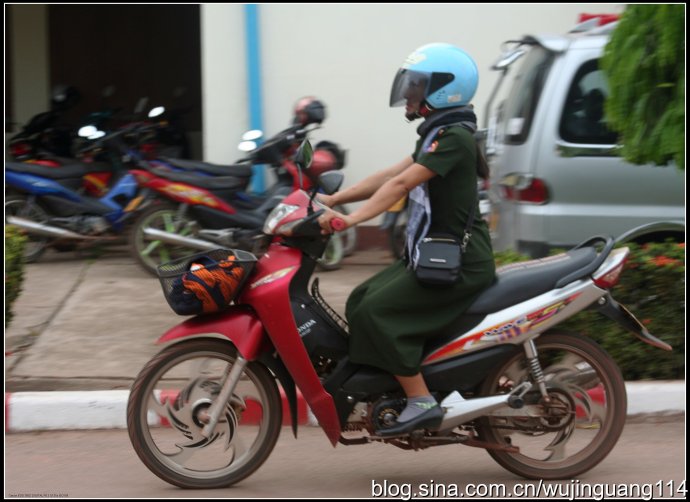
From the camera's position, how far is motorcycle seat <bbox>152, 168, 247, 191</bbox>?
823 cm

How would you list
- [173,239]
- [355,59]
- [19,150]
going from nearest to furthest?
[173,239] < [355,59] < [19,150]

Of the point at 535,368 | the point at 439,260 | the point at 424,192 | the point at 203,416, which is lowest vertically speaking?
the point at 203,416

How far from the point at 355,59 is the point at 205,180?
1910 millimetres

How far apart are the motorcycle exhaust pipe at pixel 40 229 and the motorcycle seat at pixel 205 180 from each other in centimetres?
96

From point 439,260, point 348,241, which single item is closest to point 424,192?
point 439,260

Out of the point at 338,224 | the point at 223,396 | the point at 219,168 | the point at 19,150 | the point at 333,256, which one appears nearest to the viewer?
the point at 338,224

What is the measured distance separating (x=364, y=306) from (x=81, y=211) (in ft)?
16.8

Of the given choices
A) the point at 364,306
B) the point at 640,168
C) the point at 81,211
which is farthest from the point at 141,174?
the point at 364,306

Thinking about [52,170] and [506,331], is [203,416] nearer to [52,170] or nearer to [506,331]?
[506,331]

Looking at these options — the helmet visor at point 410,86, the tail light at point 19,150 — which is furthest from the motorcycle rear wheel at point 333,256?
the helmet visor at point 410,86

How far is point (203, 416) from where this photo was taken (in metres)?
4.34

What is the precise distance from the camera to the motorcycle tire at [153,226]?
8227mm

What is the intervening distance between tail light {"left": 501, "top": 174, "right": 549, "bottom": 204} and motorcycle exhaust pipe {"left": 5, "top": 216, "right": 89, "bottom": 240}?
153 inches

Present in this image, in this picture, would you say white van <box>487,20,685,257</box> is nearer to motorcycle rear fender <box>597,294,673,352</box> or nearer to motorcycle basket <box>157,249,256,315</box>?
motorcycle rear fender <box>597,294,673,352</box>
